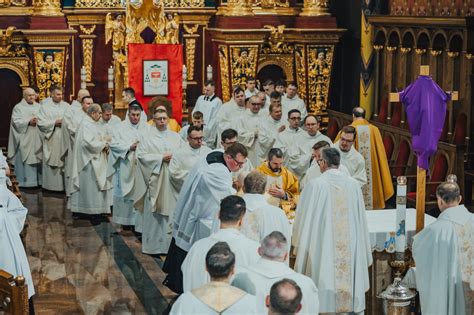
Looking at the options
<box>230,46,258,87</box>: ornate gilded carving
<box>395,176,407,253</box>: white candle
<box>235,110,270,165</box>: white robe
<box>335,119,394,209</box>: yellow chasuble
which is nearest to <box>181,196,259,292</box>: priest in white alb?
<box>395,176,407,253</box>: white candle

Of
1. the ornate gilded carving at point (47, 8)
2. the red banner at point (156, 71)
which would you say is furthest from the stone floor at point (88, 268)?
the ornate gilded carving at point (47, 8)

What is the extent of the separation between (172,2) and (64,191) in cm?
571

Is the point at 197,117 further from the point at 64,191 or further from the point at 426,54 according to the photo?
the point at 426,54

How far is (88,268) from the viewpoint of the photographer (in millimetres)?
12992

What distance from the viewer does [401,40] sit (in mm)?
18797

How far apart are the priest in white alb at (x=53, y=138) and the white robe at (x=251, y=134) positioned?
3227 millimetres

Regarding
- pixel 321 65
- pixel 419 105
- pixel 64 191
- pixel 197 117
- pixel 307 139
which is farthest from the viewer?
pixel 321 65

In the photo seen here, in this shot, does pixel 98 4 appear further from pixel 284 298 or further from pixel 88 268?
pixel 284 298

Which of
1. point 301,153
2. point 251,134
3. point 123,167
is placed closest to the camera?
point 301,153

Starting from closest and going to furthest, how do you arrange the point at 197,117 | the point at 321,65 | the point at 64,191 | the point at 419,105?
the point at 419,105, the point at 197,117, the point at 64,191, the point at 321,65


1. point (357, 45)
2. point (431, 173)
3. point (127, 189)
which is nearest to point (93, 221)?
point (127, 189)

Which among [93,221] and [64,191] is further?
[64,191]

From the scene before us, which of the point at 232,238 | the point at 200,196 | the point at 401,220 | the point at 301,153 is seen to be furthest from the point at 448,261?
the point at 301,153

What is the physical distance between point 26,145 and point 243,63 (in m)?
5.04
